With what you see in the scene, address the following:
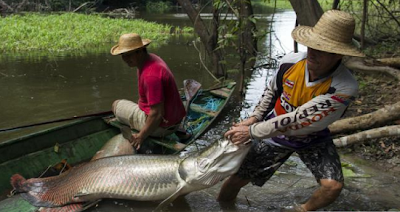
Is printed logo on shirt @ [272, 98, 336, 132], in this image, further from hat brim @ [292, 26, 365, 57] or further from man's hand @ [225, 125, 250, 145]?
hat brim @ [292, 26, 365, 57]

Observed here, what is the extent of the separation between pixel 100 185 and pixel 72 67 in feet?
26.7

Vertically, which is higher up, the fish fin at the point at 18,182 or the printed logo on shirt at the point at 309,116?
the printed logo on shirt at the point at 309,116

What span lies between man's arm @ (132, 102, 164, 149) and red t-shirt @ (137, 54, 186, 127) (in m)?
0.08

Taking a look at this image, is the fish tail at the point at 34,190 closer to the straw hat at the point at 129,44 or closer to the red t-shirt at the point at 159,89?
the red t-shirt at the point at 159,89

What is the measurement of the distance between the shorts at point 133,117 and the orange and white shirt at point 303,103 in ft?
6.60

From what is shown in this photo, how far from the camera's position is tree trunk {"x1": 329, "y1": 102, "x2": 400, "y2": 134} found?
5031mm

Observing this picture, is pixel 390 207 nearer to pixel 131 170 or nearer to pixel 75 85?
pixel 131 170

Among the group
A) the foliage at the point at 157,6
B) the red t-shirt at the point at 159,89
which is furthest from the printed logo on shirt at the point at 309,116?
the foliage at the point at 157,6

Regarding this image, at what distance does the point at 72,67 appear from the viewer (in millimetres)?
11086

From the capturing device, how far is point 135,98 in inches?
335

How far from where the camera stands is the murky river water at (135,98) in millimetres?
3934

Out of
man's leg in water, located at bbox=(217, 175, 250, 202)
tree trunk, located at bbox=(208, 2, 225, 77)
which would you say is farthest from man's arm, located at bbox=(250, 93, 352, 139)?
tree trunk, located at bbox=(208, 2, 225, 77)

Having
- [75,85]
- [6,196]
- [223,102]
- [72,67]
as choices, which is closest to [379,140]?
[223,102]

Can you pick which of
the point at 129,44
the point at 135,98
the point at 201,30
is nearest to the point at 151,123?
the point at 129,44
